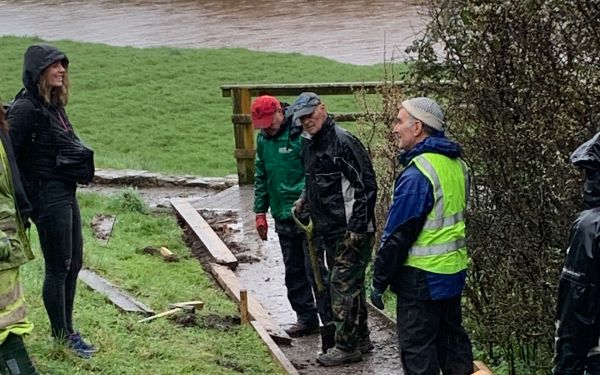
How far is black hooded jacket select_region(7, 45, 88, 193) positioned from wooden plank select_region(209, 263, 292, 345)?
2.53 metres

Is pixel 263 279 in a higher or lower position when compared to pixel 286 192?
lower

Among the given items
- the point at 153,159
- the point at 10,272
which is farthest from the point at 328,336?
the point at 153,159

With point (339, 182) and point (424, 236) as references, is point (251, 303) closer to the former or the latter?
point (339, 182)

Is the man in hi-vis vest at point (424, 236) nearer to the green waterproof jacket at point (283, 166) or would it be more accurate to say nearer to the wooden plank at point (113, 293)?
the green waterproof jacket at point (283, 166)

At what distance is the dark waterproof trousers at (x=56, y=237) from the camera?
5.83 meters

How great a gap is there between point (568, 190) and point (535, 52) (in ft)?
2.68

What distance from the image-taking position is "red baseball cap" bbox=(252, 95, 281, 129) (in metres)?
7.64

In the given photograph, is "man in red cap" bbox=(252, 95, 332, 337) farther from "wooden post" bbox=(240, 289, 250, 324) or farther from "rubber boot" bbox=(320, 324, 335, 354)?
"wooden post" bbox=(240, 289, 250, 324)

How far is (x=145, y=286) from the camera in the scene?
8648mm

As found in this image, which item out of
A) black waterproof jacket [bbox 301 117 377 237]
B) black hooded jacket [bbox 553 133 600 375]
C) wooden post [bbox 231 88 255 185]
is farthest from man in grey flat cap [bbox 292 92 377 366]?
wooden post [bbox 231 88 255 185]

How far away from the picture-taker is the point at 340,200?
22.9 ft

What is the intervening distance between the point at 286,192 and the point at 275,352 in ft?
4.50

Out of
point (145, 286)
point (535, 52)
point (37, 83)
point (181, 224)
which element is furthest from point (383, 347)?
point (181, 224)

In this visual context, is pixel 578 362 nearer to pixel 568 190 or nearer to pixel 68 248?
pixel 568 190
